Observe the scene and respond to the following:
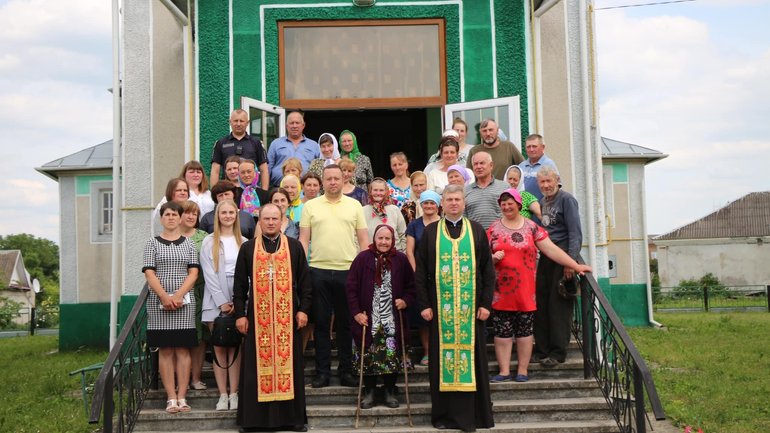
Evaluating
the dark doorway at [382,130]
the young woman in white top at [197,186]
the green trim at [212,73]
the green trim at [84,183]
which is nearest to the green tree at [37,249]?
the green trim at [84,183]

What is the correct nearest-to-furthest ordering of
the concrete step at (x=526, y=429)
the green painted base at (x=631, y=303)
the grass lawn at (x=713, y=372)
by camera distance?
the concrete step at (x=526, y=429) → the grass lawn at (x=713, y=372) → the green painted base at (x=631, y=303)

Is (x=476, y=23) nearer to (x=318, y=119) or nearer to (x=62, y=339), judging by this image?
(x=318, y=119)

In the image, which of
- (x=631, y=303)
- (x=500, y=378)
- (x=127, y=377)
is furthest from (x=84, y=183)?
(x=500, y=378)

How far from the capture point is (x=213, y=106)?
34.4ft

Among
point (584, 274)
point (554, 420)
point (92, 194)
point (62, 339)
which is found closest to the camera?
point (554, 420)

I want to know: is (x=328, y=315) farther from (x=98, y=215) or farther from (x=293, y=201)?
(x=98, y=215)

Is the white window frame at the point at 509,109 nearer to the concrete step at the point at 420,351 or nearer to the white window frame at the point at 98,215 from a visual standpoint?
the concrete step at the point at 420,351

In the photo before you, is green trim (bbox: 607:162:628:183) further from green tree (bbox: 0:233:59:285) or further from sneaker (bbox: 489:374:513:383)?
green tree (bbox: 0:233:59:285)

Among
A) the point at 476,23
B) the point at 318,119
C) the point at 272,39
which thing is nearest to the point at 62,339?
the point at 318,119

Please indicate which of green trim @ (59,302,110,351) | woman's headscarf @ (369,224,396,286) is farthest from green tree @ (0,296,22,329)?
woman's headscarf @ (369,224,396,286)

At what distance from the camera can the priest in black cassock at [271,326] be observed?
6574 mm

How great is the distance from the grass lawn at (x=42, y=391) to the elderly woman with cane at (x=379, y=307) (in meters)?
2.92

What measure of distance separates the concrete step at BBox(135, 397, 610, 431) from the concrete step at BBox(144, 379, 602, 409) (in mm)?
130

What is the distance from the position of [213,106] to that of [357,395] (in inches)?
191
